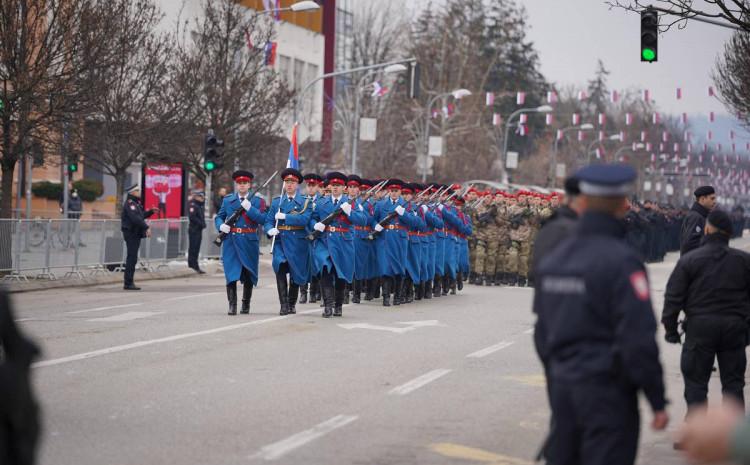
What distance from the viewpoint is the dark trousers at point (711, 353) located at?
970 centimetres

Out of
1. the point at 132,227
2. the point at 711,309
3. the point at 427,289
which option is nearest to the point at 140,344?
the point at 711,309

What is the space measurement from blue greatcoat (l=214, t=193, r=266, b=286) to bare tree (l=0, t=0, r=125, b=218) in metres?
7.95

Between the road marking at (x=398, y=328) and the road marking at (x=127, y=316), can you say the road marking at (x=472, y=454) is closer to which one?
the road marking at (x=398, y=328)

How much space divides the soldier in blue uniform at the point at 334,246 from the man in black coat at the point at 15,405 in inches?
531

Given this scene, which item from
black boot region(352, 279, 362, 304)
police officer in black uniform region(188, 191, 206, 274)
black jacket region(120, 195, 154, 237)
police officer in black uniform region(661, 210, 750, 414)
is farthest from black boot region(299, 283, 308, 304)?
police officer in black uniform region(661, 210, 750, 414)

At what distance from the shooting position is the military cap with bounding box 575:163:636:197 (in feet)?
19.1

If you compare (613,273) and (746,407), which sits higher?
(613,273)

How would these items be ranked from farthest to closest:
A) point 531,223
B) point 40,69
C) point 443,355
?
point 531,223
point 40,69
point 443,355

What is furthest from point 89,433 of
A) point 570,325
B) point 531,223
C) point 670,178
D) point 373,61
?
point 670,178

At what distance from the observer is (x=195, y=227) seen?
31.9 metres

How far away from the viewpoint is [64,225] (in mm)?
27109

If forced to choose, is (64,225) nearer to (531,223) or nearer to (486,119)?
(531,223)

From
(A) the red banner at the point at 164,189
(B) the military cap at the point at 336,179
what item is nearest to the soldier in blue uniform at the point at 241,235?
(B) the military cap at the point at 336,179

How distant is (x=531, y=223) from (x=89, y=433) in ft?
71.6
